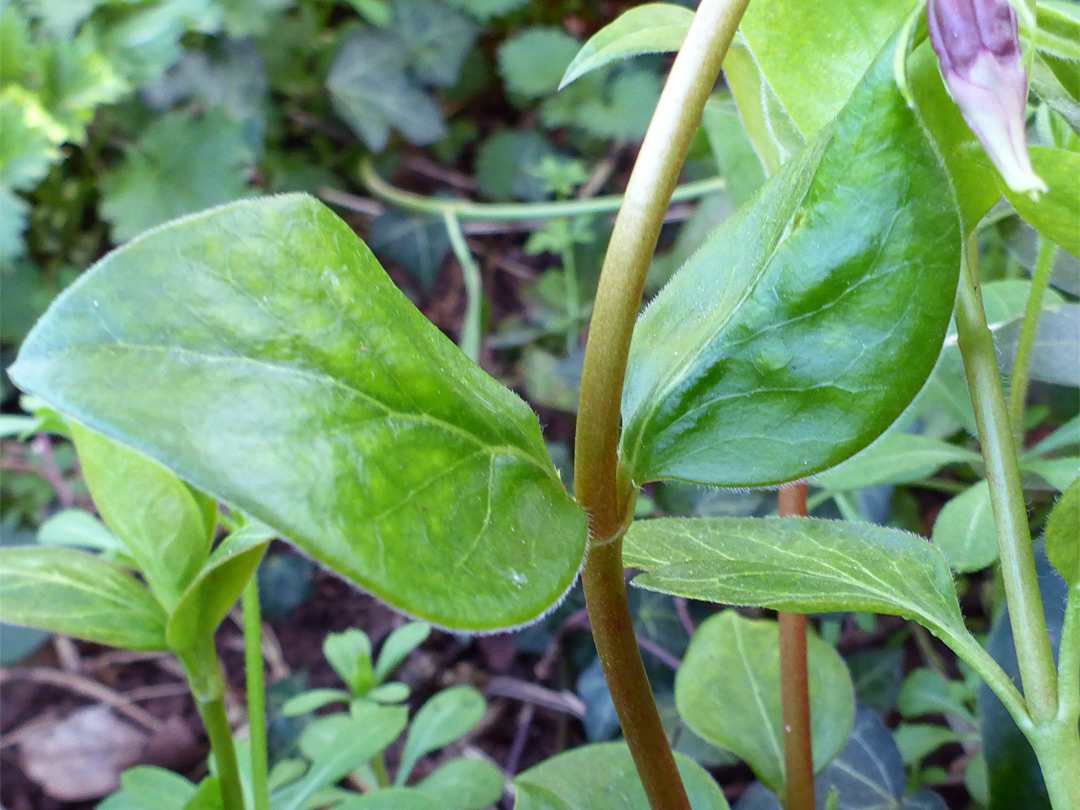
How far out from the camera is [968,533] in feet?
1.70

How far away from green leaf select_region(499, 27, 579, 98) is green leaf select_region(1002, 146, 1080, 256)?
1.09 m

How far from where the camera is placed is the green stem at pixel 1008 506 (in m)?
0.29

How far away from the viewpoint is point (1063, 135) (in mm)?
386

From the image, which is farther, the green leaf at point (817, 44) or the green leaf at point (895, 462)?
the green leaf at point (895, 462)

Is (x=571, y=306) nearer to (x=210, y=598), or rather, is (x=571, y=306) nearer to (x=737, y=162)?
(x=737, y=162)

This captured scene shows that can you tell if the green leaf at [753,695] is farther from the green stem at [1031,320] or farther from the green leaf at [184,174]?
the green leaf at [184,174]

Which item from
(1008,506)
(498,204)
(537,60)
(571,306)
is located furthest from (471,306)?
(1008,506)

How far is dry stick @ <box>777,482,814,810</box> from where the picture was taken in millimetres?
467

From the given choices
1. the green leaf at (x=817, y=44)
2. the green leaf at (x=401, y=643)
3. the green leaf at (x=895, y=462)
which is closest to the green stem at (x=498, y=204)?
the green leaf at (x=895, y=462)

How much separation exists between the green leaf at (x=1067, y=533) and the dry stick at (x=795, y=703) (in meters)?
0.18

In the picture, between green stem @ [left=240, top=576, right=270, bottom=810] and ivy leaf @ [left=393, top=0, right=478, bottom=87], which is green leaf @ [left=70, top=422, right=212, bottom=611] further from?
ivy leaf @ [left=393, top=0, right=478, bottom=87]

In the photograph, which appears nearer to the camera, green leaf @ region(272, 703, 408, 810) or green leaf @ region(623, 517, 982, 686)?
green leaf @ region(623, 517, 982, 686)

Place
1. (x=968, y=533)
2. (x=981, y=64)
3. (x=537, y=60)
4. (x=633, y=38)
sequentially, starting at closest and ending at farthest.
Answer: (x=981, y=64) < (x=633, y=38) < (x=968, y=533) < (x=537, y=60)

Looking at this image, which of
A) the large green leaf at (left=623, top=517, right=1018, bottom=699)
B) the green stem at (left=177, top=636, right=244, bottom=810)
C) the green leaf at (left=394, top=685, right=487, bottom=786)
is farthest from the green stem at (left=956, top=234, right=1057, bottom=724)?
the green leaf at (left=394, top=685, right=487, bottom=786)
